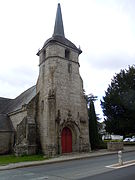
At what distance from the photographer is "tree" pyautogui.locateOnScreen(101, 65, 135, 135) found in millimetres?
24423

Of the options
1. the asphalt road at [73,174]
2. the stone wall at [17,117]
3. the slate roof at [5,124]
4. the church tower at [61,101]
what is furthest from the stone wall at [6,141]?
the asphalt road at [73,174]

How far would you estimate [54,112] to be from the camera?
58.2ft

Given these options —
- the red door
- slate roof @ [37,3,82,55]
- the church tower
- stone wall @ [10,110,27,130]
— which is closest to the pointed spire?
slate roof @ [37,3,82,55]

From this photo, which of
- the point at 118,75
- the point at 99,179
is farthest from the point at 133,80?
the point at 99,179

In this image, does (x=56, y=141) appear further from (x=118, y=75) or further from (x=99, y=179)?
(x=118, y=75)

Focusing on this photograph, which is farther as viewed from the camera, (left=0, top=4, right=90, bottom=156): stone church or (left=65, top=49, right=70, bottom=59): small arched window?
(left=65, top=49, right=70, bottom=59): small arched window

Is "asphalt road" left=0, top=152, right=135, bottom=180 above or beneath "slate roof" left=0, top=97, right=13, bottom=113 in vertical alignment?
beneath

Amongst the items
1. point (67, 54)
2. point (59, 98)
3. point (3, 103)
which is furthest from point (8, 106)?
point (67, 54)

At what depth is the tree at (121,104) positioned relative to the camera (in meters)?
24.4

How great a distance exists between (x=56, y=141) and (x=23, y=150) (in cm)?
301

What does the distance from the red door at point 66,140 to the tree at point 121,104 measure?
8143 millimetres

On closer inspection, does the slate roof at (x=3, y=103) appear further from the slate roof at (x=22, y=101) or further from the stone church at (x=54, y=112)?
the stone church at (x=54, y=112)

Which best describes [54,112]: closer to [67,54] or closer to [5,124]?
[67,54]

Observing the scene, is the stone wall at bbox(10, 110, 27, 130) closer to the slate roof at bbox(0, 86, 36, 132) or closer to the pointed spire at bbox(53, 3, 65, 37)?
the slate roof at bbox(0, 86, 36, 132)
